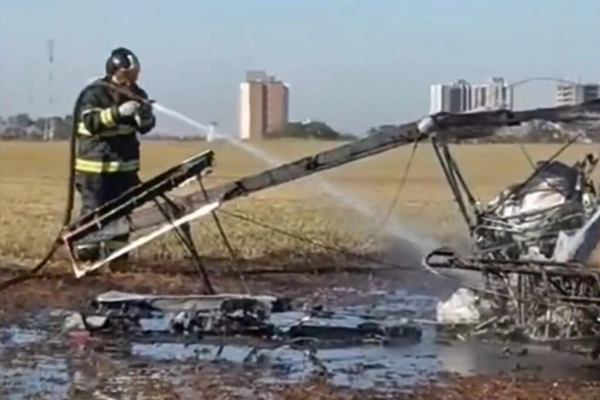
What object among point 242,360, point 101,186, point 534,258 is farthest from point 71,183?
point 534,258

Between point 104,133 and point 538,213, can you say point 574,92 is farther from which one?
point 104,133

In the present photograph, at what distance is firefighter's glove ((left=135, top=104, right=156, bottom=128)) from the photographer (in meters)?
13.5

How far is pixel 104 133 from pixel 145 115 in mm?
1864

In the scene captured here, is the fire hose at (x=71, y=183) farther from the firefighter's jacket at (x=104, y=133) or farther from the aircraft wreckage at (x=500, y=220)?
the aircraft wreckage at (x=500, y=220)

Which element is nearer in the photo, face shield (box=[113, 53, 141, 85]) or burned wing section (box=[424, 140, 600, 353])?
burned wing section (box=[424, 140, 600, 353])

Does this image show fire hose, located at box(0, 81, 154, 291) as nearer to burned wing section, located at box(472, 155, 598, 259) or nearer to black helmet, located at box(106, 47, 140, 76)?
black helmet, located at box(106, 47, 140, 76)

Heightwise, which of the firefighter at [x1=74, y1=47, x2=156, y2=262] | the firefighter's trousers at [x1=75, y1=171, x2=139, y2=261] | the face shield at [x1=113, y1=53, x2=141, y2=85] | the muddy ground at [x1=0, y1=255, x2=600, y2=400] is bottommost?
the muddy ground at [x1=0, y1=255, x2=600, y2=400]

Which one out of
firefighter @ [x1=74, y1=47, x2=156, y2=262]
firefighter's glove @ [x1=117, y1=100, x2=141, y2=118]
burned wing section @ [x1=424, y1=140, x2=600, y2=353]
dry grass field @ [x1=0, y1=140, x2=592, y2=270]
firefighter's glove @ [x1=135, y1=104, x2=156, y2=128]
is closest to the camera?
burned wing section @ [x1=424, y1=140, x2=600, y2=353]

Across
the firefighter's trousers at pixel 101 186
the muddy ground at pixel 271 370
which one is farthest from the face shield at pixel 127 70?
the muddy ground at pixel 271 370

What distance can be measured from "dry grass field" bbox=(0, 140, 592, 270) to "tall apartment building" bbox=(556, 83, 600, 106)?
1.16ft

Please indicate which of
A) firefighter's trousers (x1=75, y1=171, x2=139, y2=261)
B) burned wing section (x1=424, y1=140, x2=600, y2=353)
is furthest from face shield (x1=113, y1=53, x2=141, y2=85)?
burned wing section (x1=424, y1=140, x2=600, y2=353)

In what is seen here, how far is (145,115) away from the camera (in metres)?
13.6

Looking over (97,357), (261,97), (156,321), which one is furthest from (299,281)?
(97,357)

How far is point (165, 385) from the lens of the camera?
10.0 m
